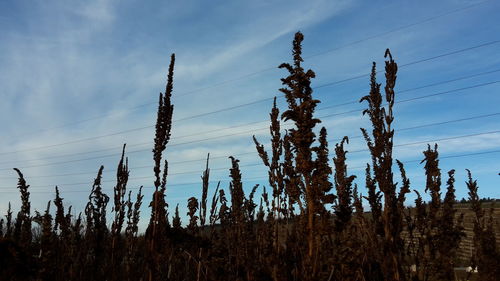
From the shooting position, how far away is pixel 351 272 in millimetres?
3254

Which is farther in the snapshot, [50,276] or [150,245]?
[50,276]

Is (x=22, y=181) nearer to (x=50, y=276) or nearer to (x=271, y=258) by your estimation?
(x=50, y=276)

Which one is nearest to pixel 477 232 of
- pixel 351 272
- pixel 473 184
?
pixel 473 184

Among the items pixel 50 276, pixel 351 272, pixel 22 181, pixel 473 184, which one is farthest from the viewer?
pixel 473 184

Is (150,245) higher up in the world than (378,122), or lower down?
lower down

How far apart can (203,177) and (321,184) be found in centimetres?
136

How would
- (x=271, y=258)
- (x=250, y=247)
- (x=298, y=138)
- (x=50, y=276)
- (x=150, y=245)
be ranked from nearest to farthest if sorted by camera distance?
(x=150, y=245)
(x=50, y=276)
(x=298, y=138)
(x=271, y=258)
(x=250, y=247)

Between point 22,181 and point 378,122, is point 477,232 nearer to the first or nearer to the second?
point 378,122

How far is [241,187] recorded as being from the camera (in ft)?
18.2

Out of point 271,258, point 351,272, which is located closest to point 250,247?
point 271,258

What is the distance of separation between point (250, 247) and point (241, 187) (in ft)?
2.77

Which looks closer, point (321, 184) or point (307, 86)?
point (321, 184)

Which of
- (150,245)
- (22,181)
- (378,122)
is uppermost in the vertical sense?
(378,122)

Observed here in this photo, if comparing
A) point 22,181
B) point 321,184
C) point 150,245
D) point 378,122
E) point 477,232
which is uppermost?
point 378,122
